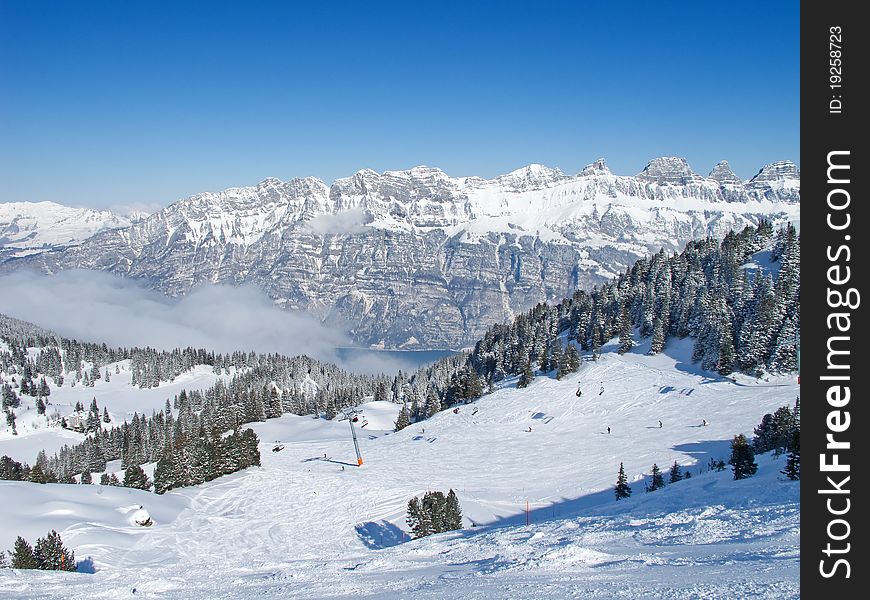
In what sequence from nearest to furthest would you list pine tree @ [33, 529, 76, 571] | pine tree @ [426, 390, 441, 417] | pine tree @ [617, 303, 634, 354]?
pine tree @ [33, 529, 76, 571], pine tree @ [617, 303, 634, 354], pine tree @ [426, 390, 441, 417]

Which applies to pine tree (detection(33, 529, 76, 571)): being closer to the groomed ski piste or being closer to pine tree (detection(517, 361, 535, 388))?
the groomed ski piste

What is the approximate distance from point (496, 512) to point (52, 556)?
3157 centimetres

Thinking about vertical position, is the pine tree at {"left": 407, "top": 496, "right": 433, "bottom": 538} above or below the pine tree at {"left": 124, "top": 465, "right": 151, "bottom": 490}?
above

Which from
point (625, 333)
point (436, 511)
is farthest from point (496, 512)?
point (625, 333)

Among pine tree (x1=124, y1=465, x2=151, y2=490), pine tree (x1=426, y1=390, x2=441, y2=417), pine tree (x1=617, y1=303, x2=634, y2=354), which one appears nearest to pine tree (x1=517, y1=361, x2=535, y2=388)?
pine tree (x1=617, y1=303, x2=634, y2=354)

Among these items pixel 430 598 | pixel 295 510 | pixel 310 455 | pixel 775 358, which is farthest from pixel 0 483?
pixel 775 358

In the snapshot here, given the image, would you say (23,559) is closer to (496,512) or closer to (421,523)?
(421,523)

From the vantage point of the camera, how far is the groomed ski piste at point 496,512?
1441cm

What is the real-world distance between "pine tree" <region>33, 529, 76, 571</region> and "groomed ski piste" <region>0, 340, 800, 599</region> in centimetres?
261

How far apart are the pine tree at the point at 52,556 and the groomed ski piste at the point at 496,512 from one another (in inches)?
103

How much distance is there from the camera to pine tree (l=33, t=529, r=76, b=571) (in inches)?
1220
